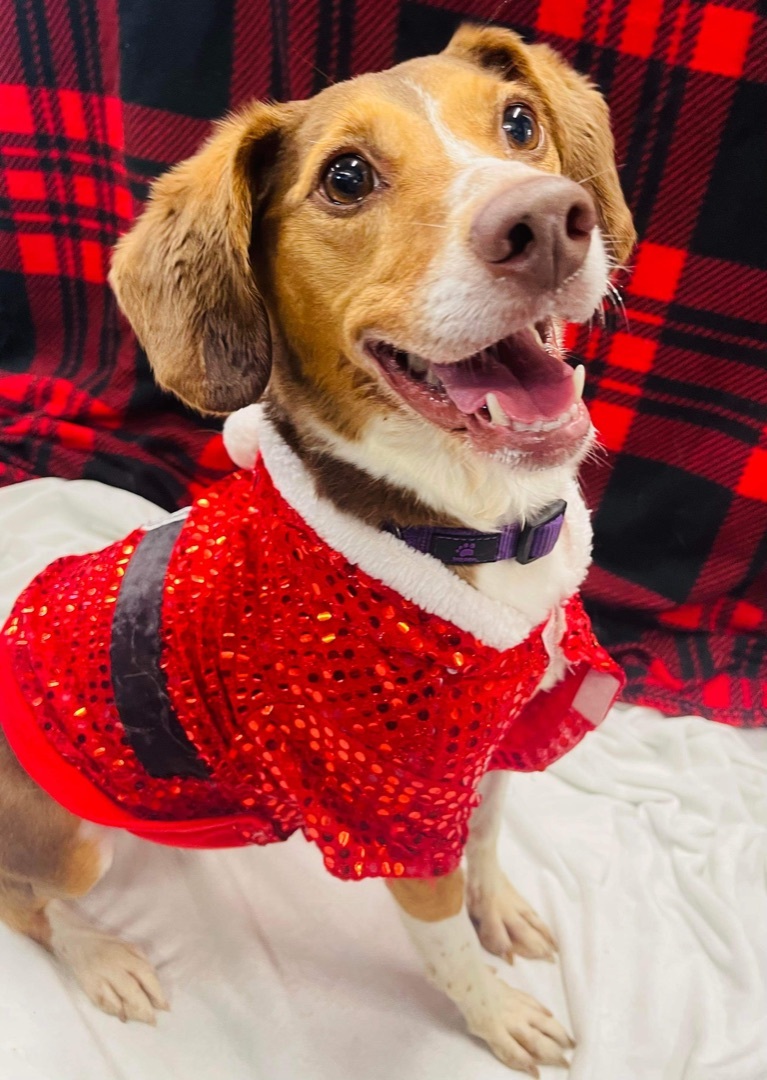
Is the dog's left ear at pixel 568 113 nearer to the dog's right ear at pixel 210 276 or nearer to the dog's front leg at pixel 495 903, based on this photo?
the dog's right ear at pixel 210 276

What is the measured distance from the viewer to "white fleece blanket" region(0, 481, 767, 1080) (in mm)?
1437

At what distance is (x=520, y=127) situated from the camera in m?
1.13

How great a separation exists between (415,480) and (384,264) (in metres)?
0.26

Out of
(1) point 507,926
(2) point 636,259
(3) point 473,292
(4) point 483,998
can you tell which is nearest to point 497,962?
(1) point 507,926

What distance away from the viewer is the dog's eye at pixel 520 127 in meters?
1.11

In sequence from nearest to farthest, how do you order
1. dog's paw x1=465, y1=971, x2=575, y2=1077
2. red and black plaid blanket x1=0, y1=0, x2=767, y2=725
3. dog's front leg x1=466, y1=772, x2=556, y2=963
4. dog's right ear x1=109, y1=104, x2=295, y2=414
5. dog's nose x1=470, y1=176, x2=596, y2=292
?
dog's nose x1=470, y1=176, x2=596, y2=292 < dog's right ear x1=109, y1=104, x2=295, y2=414 < dog's paw x1=465, y1=971, x2=575, y2=1077 < dog's front leg x1=466, y1=772, x2=556, y2=963 < red and black plaid blanket x1=0, y1=0, x2=767, y2=725

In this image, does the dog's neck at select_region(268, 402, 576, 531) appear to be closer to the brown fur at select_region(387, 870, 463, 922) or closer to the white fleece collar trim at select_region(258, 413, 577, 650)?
the white fleece collar trim at select_region(258, 413, 577, 650)

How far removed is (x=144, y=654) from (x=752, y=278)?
1.43 m

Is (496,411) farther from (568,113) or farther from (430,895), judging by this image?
(430,895)

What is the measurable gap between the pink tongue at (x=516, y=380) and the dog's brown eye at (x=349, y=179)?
9.1 inches

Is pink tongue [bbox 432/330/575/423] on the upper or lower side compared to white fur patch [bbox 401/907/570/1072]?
upper

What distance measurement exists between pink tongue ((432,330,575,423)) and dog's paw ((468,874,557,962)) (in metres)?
0.97

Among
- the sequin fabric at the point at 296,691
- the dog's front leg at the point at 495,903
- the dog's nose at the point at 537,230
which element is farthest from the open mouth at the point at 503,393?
the dog's front leg at the point at 495,903

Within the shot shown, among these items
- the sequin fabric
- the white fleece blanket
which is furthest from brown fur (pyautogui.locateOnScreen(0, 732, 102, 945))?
the white fleece blanket
